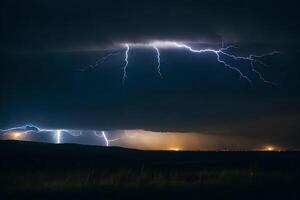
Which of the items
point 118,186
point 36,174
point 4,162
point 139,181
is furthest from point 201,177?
point 4,162

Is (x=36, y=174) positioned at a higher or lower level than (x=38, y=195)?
higher

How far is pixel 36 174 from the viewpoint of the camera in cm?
2123

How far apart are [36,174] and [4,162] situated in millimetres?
4789

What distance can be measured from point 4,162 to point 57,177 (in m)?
5.77

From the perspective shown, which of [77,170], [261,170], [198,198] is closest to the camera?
[198,198]

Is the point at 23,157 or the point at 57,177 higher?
the point at 23,157

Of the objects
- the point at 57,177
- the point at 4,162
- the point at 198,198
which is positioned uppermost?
the point at 4,162

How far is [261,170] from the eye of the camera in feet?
82.1

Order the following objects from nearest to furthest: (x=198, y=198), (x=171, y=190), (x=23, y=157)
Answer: (x=198, y=198) < (x=171, y=190) < (x=23, y=157)

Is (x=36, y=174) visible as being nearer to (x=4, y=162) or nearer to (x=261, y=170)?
(x=4, y=162)

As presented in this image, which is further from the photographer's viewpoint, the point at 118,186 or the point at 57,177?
the point at 57,177

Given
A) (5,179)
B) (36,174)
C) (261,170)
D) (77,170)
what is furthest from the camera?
(261,170)

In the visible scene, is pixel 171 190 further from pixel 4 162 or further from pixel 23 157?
pixel 23 157

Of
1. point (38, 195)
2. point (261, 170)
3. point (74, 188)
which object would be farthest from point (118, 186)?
point (261, 170)
